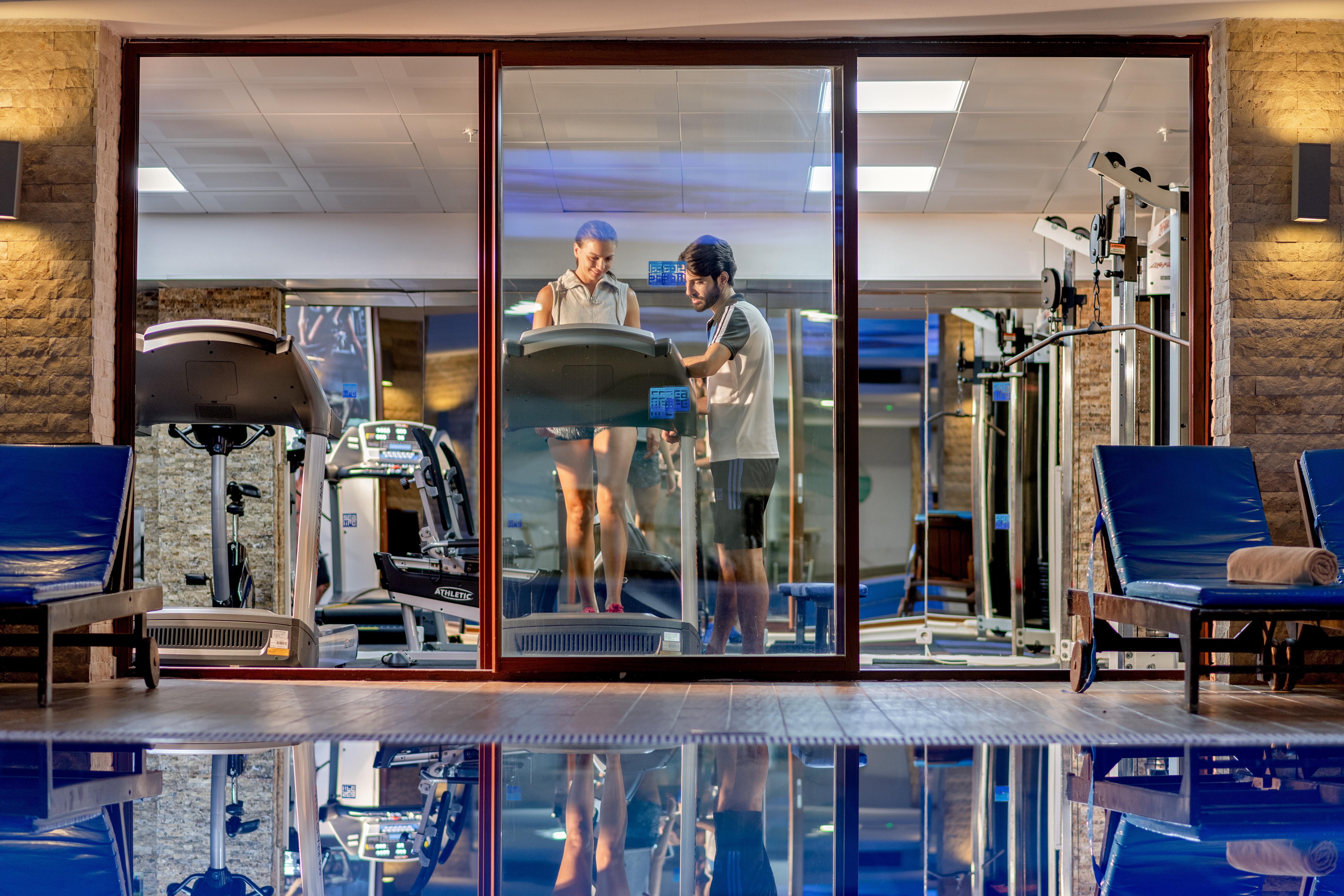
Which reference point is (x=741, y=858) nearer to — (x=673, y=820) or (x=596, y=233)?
(x=673, y=820)

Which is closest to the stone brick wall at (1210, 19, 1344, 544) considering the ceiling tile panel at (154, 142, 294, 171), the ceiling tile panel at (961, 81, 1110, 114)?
the ceiling tile panel at (961, 81, 1110, 114)

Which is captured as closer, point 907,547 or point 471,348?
point 471,348

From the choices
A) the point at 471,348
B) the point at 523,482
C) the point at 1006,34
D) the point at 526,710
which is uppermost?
the point at 1006,34

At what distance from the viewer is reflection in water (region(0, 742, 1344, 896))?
1772 millimetres

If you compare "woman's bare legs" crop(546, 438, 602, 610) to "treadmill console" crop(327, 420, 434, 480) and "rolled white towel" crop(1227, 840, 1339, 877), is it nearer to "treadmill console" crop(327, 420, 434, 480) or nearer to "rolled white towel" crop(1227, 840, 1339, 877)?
"treadmill console" crop(327, 420, 434, 480)

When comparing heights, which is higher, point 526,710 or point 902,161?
point 902,161

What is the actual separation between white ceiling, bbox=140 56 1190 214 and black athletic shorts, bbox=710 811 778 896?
2.99 meters

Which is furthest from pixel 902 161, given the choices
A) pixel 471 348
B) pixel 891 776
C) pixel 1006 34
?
pixel 891 776

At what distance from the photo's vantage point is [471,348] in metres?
9.77

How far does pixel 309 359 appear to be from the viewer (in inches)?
302

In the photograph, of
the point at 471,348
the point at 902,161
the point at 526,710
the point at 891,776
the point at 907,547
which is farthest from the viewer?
the point at 907,547

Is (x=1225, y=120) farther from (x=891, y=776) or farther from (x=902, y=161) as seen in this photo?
(x=891, y=776)

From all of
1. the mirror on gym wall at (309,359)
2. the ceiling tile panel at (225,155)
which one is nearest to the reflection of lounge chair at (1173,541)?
the mirror on gym wall at (309,359)

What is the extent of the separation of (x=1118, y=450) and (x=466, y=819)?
3166mm
